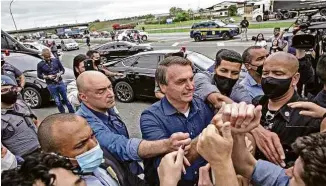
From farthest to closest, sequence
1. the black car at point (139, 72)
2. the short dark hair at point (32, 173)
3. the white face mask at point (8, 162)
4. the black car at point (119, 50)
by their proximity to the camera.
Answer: the black car at point (119, 50) → the black car at point (139, 72) → the white face mask at point (8, 162) → the short dark hair at point (32, 173)

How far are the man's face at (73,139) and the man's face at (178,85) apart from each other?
0.61m

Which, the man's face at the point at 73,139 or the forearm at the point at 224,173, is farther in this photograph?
the man's face at the point at 73,139

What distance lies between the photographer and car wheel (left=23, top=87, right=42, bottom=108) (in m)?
7.94

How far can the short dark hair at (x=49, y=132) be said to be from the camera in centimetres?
177

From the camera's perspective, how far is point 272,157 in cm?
172

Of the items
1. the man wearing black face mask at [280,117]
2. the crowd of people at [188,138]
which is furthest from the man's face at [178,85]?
the man wearing black face mask at [280,117]

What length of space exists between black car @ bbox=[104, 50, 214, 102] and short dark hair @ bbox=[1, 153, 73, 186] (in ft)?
20.4

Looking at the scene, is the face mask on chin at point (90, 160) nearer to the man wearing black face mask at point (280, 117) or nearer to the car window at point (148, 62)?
the man wearing black face mask at point (280, 117)

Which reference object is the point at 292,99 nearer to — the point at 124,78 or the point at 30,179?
the point at 30,179

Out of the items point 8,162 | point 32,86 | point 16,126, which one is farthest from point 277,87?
point 32,86

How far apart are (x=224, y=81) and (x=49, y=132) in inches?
58.5

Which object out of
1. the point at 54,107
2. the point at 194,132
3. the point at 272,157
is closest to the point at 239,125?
the point at 272,157

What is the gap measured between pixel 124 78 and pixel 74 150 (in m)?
6.38

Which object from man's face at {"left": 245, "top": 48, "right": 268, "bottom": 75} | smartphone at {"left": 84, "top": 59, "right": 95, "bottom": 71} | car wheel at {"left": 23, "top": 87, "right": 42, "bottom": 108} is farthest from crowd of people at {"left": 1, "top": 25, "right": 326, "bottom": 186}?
car wheel at {"left": 23, "top": 87, "right": 42, "bottom": 108}
